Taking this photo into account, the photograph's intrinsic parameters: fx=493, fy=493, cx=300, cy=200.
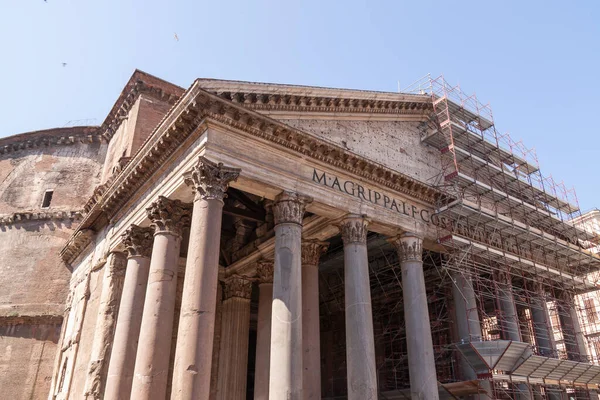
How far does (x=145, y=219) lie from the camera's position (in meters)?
11.6

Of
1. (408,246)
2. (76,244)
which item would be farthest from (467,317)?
(76,244)

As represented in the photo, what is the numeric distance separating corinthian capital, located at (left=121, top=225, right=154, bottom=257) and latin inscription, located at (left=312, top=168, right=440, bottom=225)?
442 cm

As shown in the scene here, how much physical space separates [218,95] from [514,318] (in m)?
10.3

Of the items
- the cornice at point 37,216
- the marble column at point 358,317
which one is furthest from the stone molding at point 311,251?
the cornice at point 37,216

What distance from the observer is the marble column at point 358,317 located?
998 centimetres

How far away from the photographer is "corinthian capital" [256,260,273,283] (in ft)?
44.9

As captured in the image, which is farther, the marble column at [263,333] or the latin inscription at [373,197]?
the marble column at [263,333]

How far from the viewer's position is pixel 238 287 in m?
15.0

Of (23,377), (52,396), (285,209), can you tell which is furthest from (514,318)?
(23,377)

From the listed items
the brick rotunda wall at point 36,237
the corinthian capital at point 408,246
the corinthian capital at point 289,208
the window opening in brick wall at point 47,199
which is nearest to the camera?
the corinthian capital at point 289,208

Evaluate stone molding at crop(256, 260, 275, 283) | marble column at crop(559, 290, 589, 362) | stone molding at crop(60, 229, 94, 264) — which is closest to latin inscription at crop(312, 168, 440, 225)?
stone molding at crop(256, 260, 275, 283)

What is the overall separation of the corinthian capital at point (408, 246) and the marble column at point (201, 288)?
16.6 ft

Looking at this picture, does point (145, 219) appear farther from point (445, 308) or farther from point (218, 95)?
point (445, 308)

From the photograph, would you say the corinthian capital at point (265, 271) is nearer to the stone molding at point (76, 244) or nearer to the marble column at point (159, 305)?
the marble column at point (159, 305)
